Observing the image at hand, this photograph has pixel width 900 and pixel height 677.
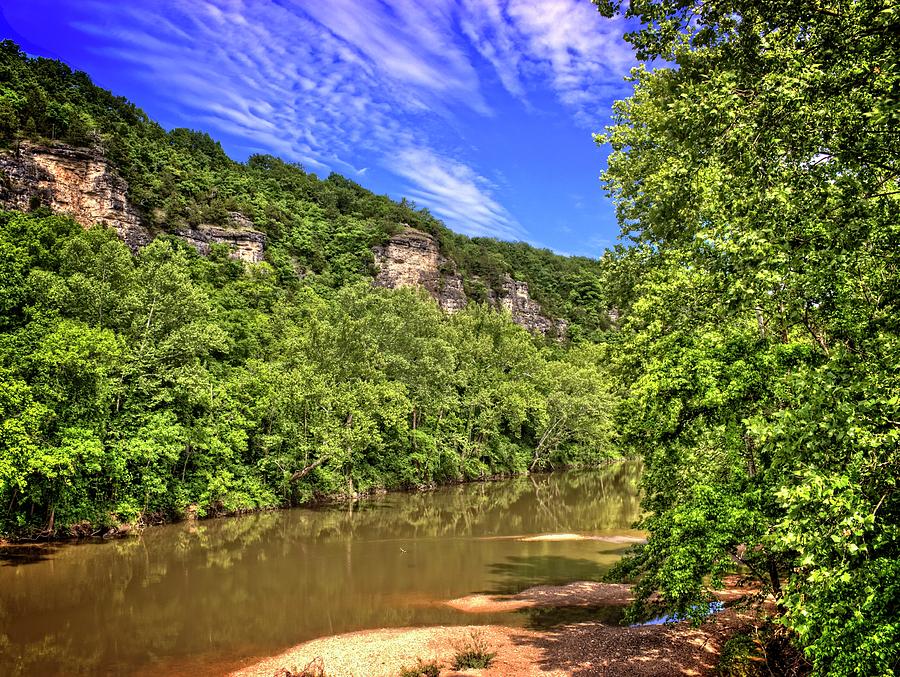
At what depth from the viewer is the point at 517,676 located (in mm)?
13281

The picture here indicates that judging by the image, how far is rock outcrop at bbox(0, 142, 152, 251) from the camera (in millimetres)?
51812

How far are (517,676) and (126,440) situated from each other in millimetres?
25784

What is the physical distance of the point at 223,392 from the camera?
3591 cm

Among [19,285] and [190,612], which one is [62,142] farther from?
[190,612]

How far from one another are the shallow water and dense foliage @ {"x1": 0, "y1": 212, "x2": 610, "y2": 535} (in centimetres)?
318

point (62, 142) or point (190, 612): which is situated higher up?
point (62, 142)

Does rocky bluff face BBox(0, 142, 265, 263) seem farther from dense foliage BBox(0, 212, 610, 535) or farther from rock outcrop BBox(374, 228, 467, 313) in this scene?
rock outcrop BBox(374, 228, 467, 313)

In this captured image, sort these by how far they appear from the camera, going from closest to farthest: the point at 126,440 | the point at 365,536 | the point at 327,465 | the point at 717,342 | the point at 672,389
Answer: the point at 717,342 < the point at 672,389 < the point at 126,440 < the point at 365,536 < the point at 327,465

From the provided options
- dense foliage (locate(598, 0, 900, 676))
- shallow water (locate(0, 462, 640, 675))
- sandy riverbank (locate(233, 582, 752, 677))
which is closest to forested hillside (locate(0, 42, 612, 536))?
shallow water (locate(0, 462, 640, 675))

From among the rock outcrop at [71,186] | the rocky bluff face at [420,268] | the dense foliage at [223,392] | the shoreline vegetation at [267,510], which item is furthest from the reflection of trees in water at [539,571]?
the rocky bluff face at [420,268]

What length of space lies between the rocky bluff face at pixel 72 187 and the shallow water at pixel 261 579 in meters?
40.2

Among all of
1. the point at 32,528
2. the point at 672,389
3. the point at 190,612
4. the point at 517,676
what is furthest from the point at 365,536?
the point at 672,389

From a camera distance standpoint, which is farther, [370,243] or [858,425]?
[370,243]

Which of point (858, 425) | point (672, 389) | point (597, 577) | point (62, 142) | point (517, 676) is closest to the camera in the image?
point (858, 425)
